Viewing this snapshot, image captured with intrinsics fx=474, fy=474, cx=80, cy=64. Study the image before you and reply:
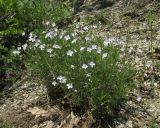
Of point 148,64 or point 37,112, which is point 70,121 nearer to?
point 37,112

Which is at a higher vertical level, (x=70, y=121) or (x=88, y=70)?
(x=88, y=70)

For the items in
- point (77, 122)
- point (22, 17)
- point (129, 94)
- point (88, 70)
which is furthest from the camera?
point (22, 17)

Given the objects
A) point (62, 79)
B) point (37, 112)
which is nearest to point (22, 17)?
point (37, 112)

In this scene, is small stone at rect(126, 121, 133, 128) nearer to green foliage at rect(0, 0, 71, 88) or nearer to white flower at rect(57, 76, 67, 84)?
white flower at rect(57, 76, 67, 84)

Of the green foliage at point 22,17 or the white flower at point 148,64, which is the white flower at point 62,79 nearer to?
the white flower at point 148,64

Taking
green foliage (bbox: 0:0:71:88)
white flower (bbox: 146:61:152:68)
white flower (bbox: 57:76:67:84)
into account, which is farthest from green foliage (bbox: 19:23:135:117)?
green foliage (bbox: 0:0:71:88)

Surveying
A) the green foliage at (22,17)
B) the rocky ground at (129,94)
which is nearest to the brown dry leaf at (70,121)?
the rocky ground at (129,94)

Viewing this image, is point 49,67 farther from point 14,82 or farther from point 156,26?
point 156,26
